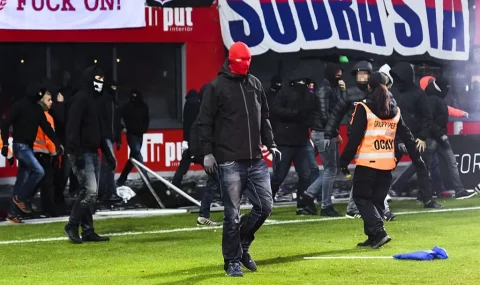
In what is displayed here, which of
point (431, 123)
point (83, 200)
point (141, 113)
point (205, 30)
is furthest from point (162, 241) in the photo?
point (205, 30)

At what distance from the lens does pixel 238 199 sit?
1097 centimetres

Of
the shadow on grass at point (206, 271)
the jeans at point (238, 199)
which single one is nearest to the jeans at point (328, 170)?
the shadow on grass at point (206, 271)

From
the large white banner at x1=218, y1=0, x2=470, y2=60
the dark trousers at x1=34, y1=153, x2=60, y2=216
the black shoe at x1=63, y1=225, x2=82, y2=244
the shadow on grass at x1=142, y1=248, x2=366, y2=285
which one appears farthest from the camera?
the large white banner at x1=218, y1=0, x2=470, y2=60

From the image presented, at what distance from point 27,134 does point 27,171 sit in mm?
549

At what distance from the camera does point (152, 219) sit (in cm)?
1691

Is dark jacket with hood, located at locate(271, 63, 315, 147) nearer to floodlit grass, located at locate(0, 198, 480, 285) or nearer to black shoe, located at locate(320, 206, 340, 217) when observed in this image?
black shoe, located at locate(320, 206, 340, 217)

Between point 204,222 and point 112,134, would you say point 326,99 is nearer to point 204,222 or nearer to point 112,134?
point 204,222

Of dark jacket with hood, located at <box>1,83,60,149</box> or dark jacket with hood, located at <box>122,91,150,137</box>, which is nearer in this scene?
dark jacket with hood, located at <box>1,83,60,149</box>

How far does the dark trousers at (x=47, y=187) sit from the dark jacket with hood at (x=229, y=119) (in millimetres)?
6872

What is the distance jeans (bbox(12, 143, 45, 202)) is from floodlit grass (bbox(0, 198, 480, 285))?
84 cm

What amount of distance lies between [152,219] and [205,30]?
6.72 metres

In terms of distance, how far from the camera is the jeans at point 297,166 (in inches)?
666

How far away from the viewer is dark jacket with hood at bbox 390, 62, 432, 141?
56.1 feet

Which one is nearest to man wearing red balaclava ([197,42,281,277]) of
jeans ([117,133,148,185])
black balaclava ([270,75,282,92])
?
black balaclava ([270,75,282,92])
